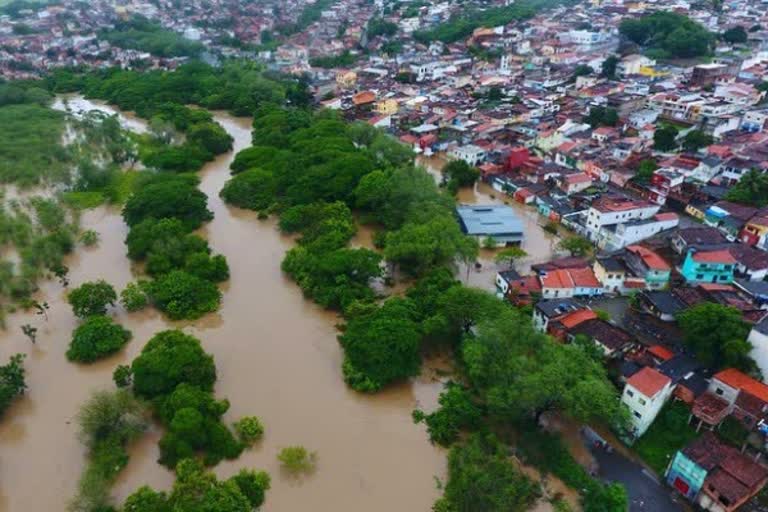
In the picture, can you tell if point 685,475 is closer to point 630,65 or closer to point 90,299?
point 90,299

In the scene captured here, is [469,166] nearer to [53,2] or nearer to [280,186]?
[280,186]

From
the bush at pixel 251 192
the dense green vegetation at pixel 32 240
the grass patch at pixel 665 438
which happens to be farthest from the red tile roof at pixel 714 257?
the dense green vegetation at pixel 32 240

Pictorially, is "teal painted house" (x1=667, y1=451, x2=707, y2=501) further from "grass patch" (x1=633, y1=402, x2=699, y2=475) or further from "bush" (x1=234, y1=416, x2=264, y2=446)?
"bush" (x1=234, y1=416, x2=264, y2=446)

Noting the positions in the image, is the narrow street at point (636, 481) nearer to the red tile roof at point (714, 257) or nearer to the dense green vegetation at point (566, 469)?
the dense green vegetation at point (566, 469)

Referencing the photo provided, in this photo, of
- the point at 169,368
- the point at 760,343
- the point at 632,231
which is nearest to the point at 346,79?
the point at 632,231

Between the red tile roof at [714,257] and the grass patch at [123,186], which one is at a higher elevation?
the red tile roof at [714,257]

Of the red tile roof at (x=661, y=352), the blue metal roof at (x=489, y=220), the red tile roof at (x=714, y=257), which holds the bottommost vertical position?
the blue metal roof at (x=489, y=220)
